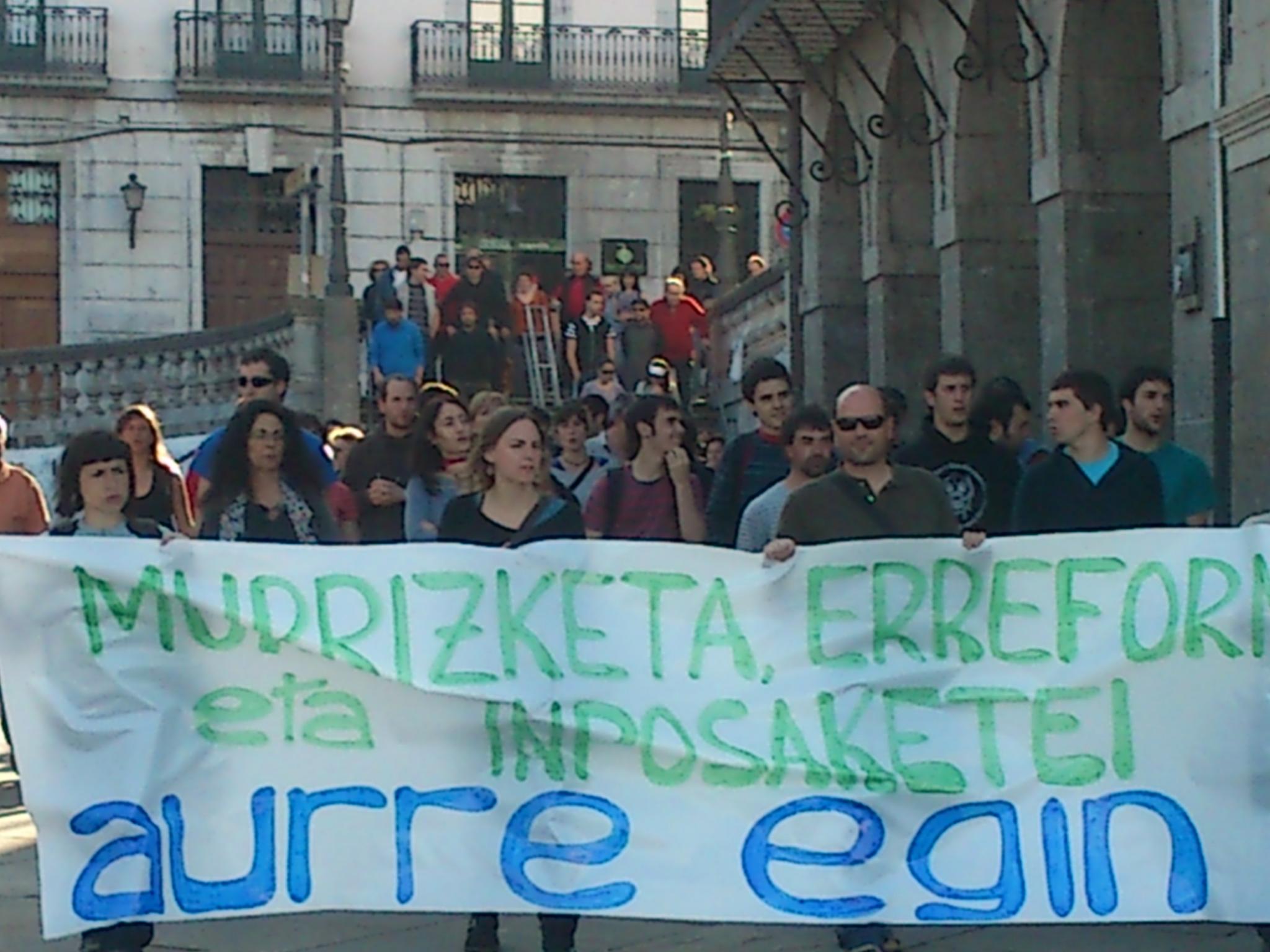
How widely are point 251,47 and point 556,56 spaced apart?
4171 millimetres

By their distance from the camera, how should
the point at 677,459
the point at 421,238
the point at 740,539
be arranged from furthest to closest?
the point at 421,238 < the point at 677,459 < the point at 740,539

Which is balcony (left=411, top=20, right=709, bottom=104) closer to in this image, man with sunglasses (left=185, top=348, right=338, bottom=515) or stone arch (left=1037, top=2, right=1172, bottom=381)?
stone arch (left=1037, top=2, right=1172, bottom=381)

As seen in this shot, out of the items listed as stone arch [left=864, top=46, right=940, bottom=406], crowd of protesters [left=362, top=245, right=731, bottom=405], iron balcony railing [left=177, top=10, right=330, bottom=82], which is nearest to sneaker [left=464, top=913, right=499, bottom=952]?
stone arch [left=864, top=46, right=940, bottom=406]

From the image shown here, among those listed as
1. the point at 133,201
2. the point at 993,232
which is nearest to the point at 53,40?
the point at 133,201

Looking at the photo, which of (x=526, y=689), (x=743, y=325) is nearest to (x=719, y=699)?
(x=526, y=689)

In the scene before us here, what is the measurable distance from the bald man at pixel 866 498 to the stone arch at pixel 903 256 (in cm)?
1022

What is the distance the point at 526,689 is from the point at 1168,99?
6509 mm

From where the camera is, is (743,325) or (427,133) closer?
(743,325)

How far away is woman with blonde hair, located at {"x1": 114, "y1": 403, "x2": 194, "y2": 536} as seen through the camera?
9.91m

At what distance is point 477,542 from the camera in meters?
7.06

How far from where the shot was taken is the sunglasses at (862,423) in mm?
6965

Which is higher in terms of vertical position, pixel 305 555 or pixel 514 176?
pixel 514 176

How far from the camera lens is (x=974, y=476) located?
8.46 metres

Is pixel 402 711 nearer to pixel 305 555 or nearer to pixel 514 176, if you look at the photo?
pixel 305 555
